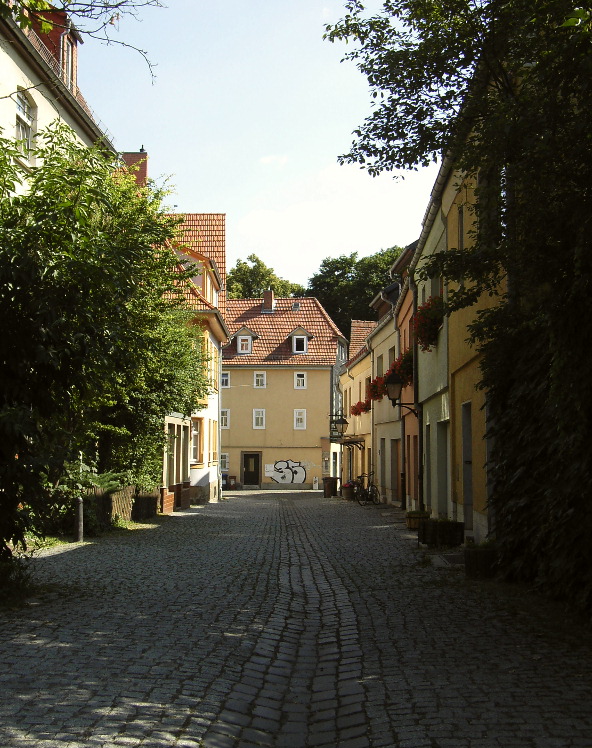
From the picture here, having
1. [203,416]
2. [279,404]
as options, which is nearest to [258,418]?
[279,404]

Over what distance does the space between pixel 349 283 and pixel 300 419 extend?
12.6 meters

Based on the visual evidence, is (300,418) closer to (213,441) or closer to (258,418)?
(258,418)

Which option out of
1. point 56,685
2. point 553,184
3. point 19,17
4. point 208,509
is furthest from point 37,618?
point 208,509

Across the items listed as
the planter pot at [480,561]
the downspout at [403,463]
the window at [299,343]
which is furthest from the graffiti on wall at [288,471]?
the planter pot at [480,561]

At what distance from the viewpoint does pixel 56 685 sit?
5582mm

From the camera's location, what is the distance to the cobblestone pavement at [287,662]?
4.86 metres

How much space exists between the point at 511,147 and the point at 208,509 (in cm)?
2576

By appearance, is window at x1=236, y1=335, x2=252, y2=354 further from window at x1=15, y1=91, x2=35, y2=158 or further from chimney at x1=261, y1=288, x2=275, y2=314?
window at x1=15, y1=91, x2=35, y2=158

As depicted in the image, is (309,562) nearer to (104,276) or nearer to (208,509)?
(104,276)

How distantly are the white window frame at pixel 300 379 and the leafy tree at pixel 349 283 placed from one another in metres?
8.85

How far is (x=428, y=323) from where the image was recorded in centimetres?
1872

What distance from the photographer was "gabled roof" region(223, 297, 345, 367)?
5981 cm

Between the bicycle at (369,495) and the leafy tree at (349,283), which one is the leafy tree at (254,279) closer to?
the leafy tree at (349,283)

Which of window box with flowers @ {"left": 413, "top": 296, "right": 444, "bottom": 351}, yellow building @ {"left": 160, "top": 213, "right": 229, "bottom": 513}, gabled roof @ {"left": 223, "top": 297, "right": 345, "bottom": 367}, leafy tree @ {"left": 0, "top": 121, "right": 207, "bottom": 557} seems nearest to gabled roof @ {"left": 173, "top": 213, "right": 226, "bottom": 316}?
yellow building @ {"left": 160, "top": 213, "right": 229, "bottom": 513}
